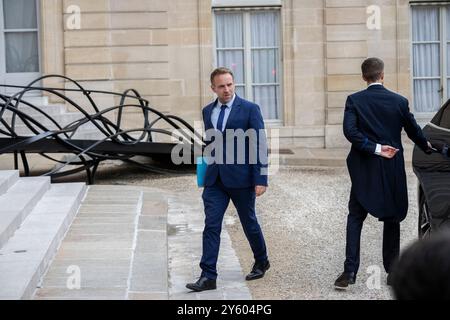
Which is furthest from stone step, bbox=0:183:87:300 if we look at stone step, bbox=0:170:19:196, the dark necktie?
the dark necktie

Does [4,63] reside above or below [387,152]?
above

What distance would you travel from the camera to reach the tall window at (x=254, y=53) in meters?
16.9

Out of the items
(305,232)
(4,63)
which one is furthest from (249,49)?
(305,232)

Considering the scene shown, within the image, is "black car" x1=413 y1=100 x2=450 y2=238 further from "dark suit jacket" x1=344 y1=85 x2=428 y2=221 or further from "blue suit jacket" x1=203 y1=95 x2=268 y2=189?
"blue suit jacket" x1=203 y1=95 x2=268 y2=189

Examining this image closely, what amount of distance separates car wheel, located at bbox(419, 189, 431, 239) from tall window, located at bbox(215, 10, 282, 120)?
10760 millimetres

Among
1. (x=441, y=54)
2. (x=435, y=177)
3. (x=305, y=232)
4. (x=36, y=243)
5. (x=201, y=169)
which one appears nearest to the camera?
(x=435, y=177)

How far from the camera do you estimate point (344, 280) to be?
238 inches

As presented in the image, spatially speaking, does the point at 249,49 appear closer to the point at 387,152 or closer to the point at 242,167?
the point at 242,167

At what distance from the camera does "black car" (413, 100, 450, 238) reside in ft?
18.7

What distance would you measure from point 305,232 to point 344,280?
93.5 inches

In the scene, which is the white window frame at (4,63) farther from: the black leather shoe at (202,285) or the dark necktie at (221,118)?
the black leather shoe at (202,285)

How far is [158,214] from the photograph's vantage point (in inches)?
358

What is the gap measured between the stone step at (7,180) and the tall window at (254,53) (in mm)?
7882

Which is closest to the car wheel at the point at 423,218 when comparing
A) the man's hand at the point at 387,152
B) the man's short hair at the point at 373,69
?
the man's hand at the point at 387,152
